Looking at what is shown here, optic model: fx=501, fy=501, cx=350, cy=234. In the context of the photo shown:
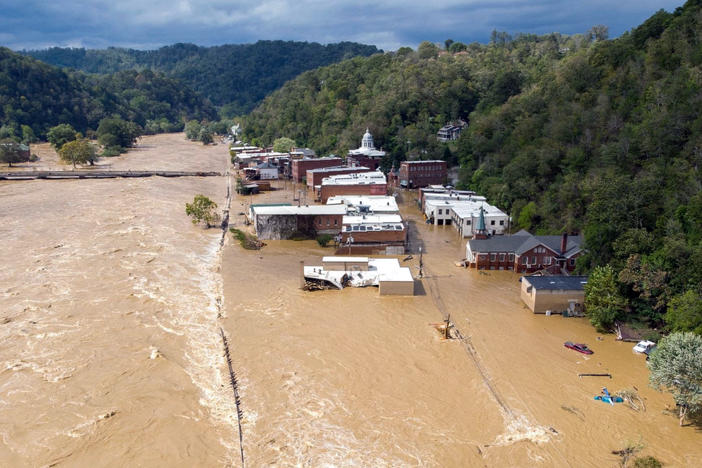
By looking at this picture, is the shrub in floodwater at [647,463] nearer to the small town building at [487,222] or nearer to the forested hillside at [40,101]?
the small town building at [487,222]

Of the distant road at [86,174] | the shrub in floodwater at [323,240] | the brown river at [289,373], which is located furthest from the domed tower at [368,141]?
the brown river at [289,373]

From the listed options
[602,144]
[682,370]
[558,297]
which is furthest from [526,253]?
[682,370]

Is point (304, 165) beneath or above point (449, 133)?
beneath

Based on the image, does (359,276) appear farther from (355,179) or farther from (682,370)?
(355,179)

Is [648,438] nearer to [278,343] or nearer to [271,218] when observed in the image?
[278,343]

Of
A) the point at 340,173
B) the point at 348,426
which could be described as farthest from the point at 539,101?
the point at 348,426
